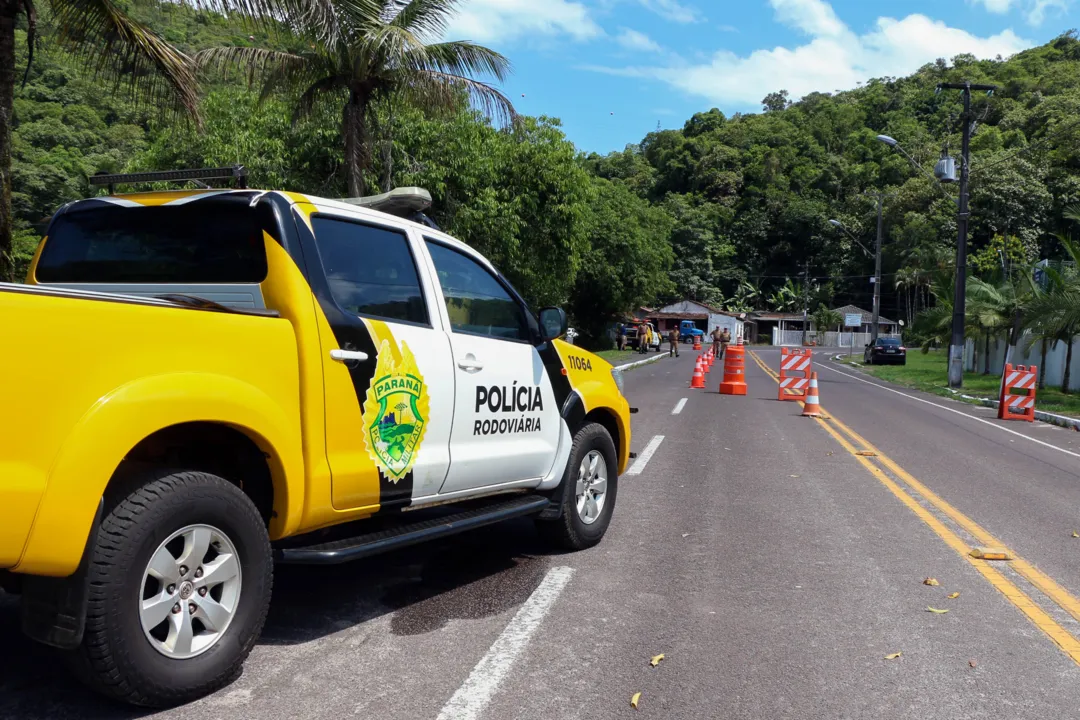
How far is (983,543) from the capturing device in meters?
6.91

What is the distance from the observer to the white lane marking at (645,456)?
1009cm

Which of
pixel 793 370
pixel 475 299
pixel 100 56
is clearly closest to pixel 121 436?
pixel 475 299

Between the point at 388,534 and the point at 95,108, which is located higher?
the point at 95,108

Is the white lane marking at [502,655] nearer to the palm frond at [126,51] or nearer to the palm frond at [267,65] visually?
the palm frond at [126,51]

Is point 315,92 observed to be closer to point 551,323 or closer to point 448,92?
point 448,92

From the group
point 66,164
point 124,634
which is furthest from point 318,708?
point 66,164

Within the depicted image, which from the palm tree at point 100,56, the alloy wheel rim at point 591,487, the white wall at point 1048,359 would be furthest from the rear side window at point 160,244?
the white wall at point 1048,359

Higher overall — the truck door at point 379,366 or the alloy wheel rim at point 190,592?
the truck door at point 379,366

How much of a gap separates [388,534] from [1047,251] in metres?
81.3

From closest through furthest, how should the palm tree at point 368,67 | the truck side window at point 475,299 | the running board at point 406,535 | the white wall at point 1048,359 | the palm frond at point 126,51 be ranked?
1. the running board at point 406,535
2. the truck side window at point 475,299
3. the palm frond at point 126,51
4. the palm tree at point 368,67
5. the white wall at point 1048,359

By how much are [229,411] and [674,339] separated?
48415 mm

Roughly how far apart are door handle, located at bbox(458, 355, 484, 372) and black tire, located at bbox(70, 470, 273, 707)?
155cm

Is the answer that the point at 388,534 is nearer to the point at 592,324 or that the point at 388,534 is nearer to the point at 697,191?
the point at 592,324

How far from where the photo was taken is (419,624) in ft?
15.6
